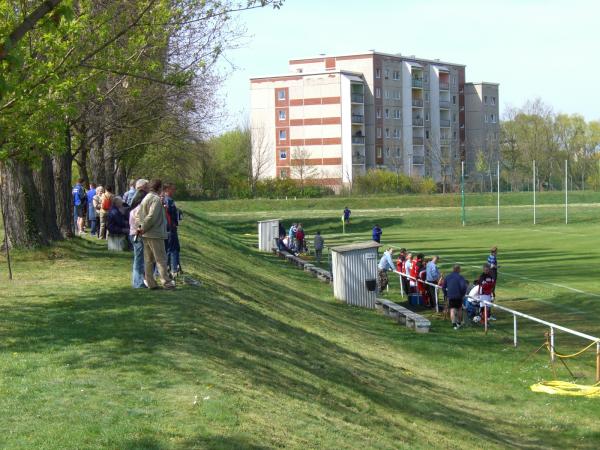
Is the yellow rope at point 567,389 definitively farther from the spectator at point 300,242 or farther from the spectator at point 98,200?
the spectator at point 300,242

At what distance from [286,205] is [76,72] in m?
76.7

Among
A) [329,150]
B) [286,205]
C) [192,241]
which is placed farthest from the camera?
[329,150]

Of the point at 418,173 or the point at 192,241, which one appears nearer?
the point at 192,241

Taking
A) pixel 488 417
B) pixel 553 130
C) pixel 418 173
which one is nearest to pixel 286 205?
pixel 418 173

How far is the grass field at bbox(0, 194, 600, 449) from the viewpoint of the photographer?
31.4 feet

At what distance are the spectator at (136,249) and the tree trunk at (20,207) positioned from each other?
5.31 metres

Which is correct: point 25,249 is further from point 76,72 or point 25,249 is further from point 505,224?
point 505,224

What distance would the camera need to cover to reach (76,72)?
18.8 meters

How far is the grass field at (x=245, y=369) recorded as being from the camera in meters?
9.57

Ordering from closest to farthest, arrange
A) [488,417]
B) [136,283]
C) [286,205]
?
1. [488,417]
2. [136,283]
3. [286,205]

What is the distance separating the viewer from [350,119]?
391ft

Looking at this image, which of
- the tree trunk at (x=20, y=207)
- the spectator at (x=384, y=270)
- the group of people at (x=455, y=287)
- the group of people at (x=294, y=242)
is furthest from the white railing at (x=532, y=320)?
the group of people at (x=294, y=242)

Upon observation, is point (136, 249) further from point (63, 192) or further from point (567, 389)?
point (63, 192)

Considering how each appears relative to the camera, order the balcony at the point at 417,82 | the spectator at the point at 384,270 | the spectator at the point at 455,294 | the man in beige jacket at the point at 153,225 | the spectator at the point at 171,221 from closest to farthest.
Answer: the man in beige jacket at the point at 153,225, the spectator at the point at 171,221, the spectator at the point at 455,294, the spectator at the point at 384,270, the balcony at the point at 417,82
